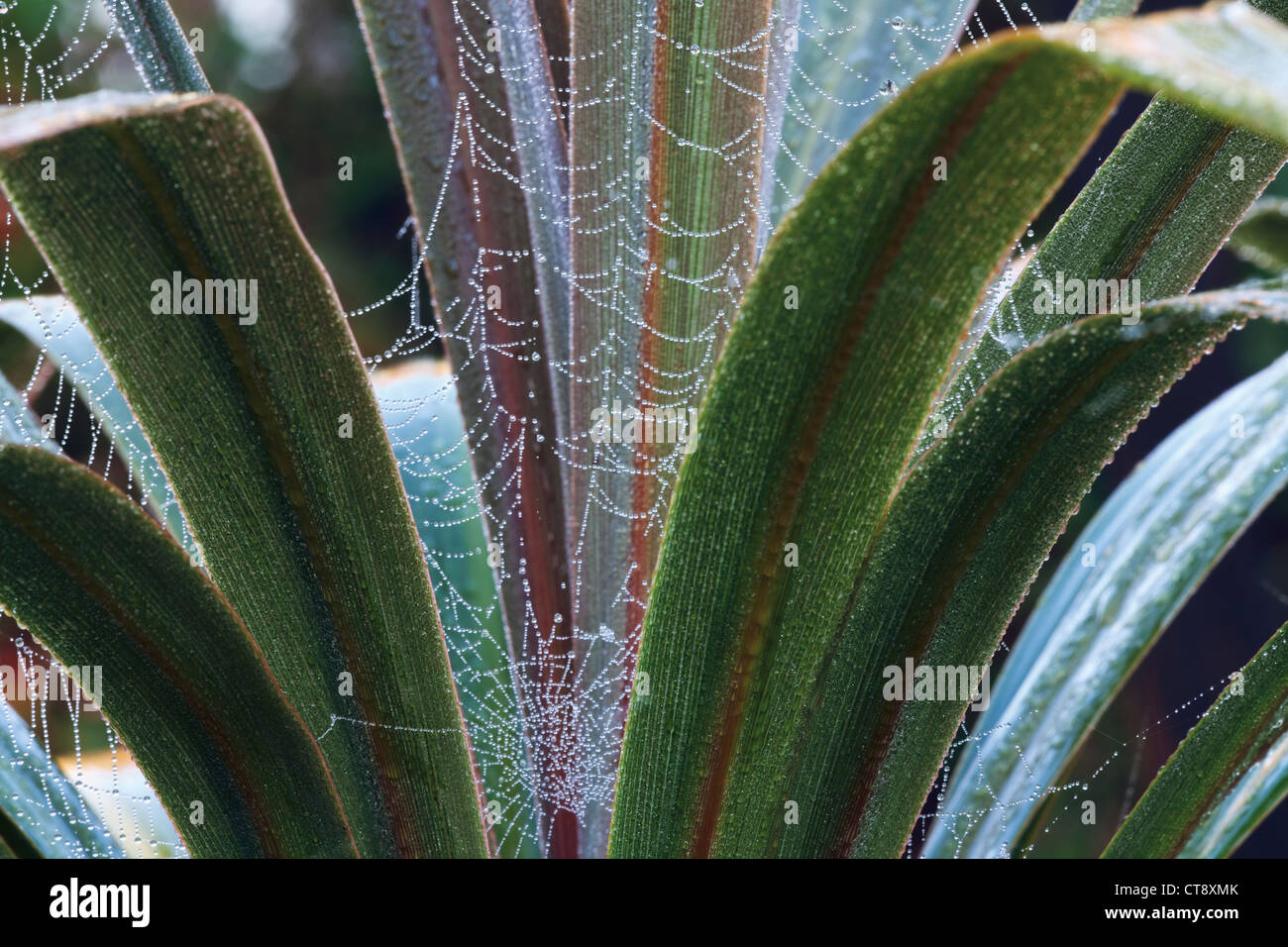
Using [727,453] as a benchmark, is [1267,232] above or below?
above

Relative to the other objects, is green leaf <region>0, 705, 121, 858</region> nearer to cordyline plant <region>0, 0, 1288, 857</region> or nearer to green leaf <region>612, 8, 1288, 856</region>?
cordyline plant <region>0, 0, 1288, 857</region>

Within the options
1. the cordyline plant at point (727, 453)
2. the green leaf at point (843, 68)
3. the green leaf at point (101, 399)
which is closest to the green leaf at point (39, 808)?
the cordyline plant at point (727, 453)

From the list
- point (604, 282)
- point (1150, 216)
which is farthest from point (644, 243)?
point (1150, 216)

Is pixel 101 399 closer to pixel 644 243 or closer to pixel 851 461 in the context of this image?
pixel 644 243

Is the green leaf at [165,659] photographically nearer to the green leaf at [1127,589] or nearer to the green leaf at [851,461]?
the green leaf at [851,461]
